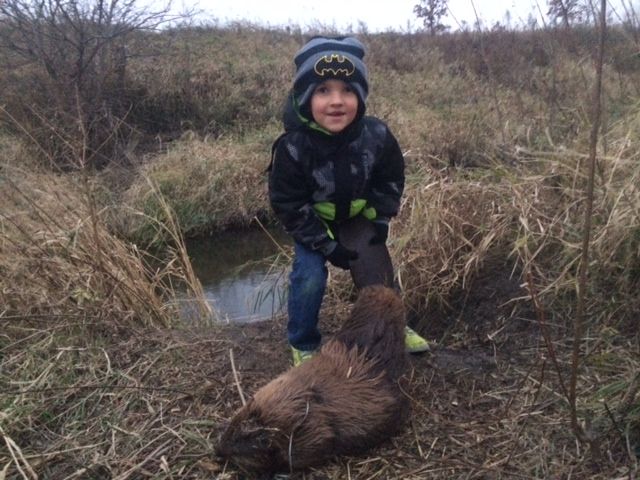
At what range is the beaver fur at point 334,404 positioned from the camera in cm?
193

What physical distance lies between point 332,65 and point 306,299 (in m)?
0.98

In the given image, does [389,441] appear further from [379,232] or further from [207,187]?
[207,187]

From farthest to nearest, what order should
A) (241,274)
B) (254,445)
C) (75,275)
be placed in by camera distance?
(241,274) < (75,275) < (254,445)

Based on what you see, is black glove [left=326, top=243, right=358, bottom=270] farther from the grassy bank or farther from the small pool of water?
the small pool of water

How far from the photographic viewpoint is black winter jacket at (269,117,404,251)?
2793 mm

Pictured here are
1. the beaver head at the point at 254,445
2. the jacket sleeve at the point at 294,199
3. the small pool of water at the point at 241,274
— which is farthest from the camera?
the small pool of water at the point at 241,274

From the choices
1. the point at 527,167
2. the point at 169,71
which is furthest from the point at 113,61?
the point at 527,167

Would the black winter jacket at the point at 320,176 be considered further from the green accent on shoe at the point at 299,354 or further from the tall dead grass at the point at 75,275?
the tall dead grass at the point at 75,275

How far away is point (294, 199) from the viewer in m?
2.82

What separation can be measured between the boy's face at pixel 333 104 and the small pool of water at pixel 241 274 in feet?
4.67

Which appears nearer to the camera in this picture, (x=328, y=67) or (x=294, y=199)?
(x=328, y=67)

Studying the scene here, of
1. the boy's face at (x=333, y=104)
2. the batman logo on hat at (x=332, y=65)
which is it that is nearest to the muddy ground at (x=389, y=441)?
the boy's face at (x=333, y=104)

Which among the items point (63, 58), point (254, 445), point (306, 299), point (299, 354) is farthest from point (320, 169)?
point (63, 58)

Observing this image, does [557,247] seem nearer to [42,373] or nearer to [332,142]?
[332,142]
